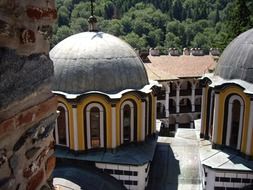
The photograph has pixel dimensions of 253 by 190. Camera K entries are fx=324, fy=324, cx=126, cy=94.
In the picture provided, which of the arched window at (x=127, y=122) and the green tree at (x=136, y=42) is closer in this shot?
the arched window at (x=127, y=122)

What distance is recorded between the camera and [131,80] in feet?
41.7

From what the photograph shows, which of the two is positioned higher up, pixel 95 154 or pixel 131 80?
pixel 131 80

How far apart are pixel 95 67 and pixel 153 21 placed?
78838 millimetres

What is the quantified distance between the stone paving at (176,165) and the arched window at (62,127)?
3.80 metres

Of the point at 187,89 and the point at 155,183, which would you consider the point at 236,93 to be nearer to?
the point at 155,183

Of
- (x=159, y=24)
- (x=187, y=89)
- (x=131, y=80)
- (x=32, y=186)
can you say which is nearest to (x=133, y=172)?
(x=131, y=80)

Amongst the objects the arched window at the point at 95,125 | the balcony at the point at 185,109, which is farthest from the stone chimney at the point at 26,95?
the balcony at the point at 185,109

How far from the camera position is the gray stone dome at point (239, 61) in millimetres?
11797

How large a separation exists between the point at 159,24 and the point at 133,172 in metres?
81.1

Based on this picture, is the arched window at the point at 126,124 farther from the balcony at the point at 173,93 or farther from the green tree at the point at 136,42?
the green tree at the point at 136,42

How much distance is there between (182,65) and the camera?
32.9 meters

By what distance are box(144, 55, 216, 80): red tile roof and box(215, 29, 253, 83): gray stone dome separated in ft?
51.7

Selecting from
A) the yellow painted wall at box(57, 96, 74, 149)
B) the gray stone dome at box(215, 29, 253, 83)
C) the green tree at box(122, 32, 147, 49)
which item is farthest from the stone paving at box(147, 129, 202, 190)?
the green tree at box(122, 32, 147, 49)

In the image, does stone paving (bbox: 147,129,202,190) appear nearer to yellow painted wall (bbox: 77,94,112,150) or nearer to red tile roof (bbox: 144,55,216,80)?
yellow painted wall (bbox: 77,94,112,150)
